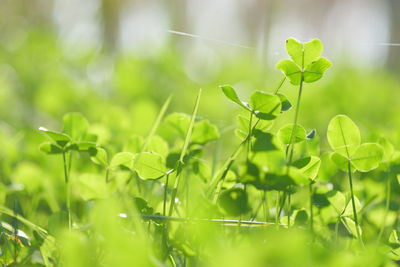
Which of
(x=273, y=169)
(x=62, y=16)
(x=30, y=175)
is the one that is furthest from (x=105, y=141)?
(x=62, y=16)

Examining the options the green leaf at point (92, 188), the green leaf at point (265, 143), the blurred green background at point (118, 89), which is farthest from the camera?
the blurred green background at point (118, 89)

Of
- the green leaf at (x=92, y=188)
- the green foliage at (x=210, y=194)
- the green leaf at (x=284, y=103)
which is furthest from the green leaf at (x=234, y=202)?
the green leaf at (x=92, y=188)

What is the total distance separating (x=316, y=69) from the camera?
2.32 ft

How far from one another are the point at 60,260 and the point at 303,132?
322 millimetres

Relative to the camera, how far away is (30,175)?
105cm

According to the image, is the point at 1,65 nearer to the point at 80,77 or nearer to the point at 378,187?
the point at 80,77

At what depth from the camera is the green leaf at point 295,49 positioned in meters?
0.70

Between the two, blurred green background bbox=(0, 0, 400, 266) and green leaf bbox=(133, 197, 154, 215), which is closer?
green leaf bbox=(133, 197, 154, 215)

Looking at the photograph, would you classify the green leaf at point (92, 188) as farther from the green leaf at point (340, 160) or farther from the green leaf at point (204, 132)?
the green leaf at point (340, 160)

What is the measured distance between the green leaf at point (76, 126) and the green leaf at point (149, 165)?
0.19m

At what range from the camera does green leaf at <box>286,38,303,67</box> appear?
698mm

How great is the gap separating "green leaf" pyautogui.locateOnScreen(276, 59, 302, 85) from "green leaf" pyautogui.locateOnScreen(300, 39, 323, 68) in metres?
0.01

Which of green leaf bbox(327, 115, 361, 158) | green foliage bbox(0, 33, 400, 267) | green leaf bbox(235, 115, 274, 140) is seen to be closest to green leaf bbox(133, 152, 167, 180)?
green foliage bbox(0, 33, 400, 267)

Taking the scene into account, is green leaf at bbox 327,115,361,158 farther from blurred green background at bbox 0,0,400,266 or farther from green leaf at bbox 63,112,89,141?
green leaf at bbox 63,112,89,141
